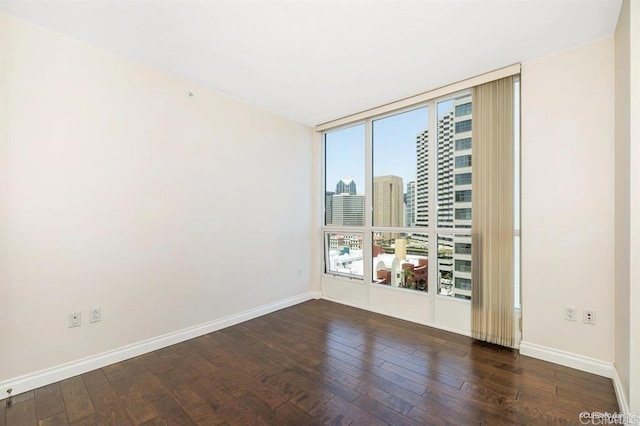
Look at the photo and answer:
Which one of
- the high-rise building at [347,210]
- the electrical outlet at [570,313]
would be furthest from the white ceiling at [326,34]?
the electrical outlet at [570,313]

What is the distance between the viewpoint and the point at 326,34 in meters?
2.22

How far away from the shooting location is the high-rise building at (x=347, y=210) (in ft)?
13.5

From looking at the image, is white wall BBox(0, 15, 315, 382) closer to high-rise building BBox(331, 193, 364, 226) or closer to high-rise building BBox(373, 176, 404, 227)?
high-rise building BBox(331, 193, 364, 226)

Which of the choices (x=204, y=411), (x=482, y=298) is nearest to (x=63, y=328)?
(x=204, y=411)

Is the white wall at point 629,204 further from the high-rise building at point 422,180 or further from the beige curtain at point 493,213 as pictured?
the high-rise building at point 422,180

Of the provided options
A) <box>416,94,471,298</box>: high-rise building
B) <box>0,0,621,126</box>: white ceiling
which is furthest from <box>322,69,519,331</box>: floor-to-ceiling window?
<box>0,0,621,126</box>: white ceiling

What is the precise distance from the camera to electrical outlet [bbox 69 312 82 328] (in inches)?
89.4

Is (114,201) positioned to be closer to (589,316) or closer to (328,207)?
(328,207)

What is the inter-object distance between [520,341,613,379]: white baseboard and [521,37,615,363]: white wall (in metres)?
0.04

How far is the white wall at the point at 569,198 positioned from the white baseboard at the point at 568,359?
4 cm

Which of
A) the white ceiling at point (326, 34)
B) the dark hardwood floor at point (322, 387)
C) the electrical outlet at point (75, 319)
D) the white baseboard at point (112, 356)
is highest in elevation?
the white ceiling at point (326, 34)

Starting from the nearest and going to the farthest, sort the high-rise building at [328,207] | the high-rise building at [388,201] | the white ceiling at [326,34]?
the white ceiling at [326,34], the high-rise building at [388,201], the high-rise building at [328,207]

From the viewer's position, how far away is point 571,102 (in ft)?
7.87

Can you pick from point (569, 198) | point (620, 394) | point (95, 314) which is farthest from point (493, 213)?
point (95, 314)
